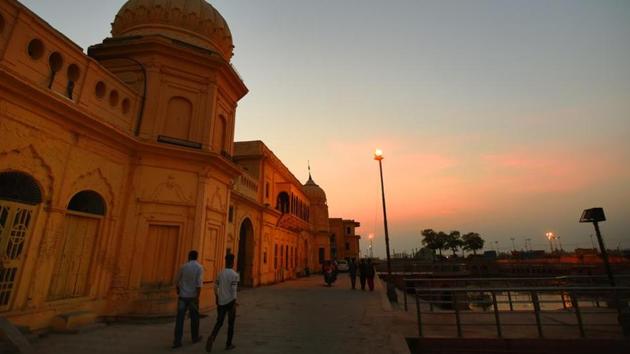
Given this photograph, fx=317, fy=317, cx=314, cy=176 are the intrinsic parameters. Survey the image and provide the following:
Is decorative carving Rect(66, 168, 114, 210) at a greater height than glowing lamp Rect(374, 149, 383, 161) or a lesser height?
lesser

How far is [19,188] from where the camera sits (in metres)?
6.50

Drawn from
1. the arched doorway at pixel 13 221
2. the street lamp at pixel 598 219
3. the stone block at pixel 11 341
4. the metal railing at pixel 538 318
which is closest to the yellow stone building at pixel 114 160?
the arched doorway at pixel 13 221

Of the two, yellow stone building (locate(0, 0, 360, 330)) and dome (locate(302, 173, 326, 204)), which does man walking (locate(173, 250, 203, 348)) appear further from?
dome (locate(302, 173, 326, 204))

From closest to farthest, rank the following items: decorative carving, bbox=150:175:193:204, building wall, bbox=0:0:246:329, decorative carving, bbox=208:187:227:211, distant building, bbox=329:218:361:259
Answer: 1. building wall, bbox=0:0:246:329
2. decorative carving, bbox=150:175:193:204
3. decorative carving, bbox=208:187:227:211
4. distant building, bbox=329:218:361:259

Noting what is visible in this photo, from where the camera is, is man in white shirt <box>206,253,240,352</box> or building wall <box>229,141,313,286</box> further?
building wall <box>229,141,313,286</box>

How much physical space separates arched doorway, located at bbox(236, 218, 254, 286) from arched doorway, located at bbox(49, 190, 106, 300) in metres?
11.2

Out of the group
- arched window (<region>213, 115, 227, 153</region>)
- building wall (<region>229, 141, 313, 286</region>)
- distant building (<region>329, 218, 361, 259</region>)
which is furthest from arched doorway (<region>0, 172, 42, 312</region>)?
distant building (<region>329, 218, 361, 259</region>)

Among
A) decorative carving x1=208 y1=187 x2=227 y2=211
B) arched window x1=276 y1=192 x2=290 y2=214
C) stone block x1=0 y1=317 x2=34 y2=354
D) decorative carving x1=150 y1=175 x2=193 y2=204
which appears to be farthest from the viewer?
arched window x1=276 y1=192 x2=290 y2=214

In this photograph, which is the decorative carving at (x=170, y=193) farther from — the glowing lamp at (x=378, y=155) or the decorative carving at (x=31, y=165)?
the glowing lamp at (x=378, y=155)

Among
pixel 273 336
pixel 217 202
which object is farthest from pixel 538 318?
pixel 217 202

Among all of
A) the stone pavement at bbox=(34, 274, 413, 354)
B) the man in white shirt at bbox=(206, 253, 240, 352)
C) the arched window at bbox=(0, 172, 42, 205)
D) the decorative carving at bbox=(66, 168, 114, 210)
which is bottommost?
the stone pavement at bbox=(34, 274, 413, 354)

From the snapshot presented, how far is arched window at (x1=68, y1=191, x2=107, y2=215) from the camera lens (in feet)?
25.5

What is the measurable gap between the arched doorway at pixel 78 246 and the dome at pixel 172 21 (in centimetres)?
646

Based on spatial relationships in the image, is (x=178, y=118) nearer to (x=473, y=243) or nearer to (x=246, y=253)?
(x=246, y=253)
